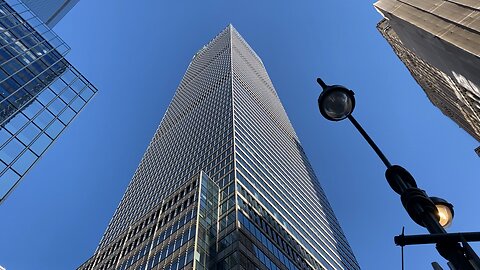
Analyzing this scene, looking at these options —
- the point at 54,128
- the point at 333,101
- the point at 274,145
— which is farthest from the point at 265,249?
the point at 274,145

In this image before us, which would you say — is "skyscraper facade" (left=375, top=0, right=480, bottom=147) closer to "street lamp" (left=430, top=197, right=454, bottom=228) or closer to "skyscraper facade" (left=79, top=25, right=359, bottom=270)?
"street lamp" (left=430, top=197, right=454, bottom=228)

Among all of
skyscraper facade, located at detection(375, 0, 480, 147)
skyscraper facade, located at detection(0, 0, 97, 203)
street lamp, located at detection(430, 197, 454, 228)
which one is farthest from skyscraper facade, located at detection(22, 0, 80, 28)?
street lamp, located at detection(430, 197, 454, 228)

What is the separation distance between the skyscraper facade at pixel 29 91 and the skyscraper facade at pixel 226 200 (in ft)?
62.5

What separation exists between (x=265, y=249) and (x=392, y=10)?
34247 millimetres

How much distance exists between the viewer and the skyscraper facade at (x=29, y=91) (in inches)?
1129

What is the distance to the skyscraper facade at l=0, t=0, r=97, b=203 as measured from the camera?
28688mm

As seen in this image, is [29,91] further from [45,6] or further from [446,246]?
[45,6]

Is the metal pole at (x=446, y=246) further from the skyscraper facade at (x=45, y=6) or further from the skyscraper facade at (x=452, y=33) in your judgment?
the skyscraper facade at (x=45, y=6)

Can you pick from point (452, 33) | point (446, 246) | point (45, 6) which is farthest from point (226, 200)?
point (446, 246)

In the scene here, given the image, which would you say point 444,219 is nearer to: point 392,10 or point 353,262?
point 392,10

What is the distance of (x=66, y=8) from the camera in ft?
304

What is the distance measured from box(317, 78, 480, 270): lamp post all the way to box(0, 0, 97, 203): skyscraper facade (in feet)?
85.3

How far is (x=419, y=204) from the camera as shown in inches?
230

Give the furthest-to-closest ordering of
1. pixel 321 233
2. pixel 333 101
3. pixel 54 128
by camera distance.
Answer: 1. pixel 321 233
2. pixel 54 128
3. pixel 333 101
